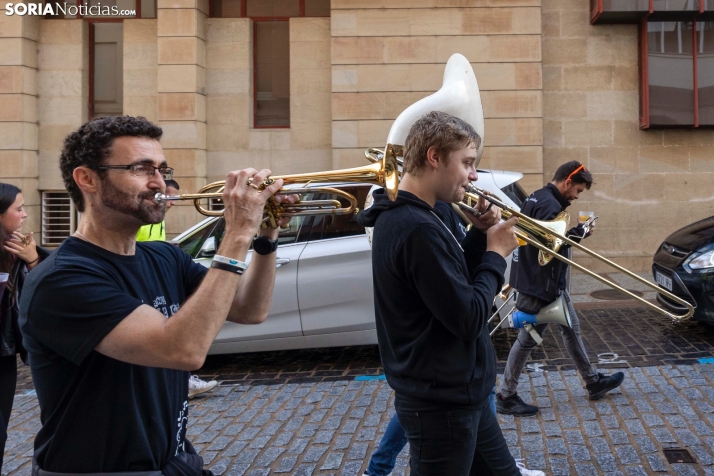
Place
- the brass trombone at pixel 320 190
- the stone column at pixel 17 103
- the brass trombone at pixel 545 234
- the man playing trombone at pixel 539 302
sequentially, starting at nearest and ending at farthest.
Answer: the brass trombone at pixel 320 190, the brass trombone at pixel 545 234, the man playing trombone at pixel 539 302, the stone column at pixel 17 103

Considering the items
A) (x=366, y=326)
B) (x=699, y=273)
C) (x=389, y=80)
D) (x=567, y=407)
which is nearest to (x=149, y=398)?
(x=567, y=407)

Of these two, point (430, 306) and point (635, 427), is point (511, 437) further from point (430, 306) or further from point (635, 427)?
point (430, 306)

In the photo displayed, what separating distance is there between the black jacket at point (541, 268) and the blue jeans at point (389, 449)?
5.32 feet

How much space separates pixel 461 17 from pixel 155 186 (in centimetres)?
1029

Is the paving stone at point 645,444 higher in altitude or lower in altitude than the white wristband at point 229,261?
lower

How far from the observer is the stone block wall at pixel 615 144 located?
1180cm

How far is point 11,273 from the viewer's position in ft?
13.0

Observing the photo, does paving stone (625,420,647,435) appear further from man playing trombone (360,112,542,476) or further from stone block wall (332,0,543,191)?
stone block wall (332,0,543,191)

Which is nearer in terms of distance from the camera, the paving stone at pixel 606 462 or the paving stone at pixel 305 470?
the paving stone at pixel 606 462

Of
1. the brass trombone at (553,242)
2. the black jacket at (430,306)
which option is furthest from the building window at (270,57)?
the black jacket at (430,306)

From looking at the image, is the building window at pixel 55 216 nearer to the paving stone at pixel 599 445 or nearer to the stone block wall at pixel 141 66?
the stone block wall at pixel 141 66

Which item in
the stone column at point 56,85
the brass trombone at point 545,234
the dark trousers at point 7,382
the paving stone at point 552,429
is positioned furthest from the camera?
the stone column at point 56,85

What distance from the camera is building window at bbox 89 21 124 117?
12.7m

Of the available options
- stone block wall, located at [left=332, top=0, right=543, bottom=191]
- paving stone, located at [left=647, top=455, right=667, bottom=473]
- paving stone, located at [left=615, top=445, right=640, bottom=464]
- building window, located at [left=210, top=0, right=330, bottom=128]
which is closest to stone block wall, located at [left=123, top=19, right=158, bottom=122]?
building window, located at [left=210, top=0, right=330, bottom=128]
